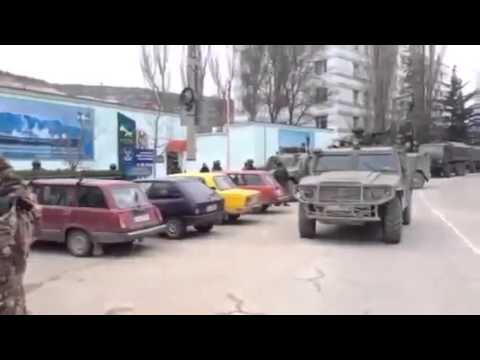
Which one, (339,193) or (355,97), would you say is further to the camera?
(355,97)

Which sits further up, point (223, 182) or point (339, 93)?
point (339, 93)

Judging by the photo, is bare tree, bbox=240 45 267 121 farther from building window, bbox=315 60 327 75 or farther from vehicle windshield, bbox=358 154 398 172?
vehicle windshield, bbox=358 154 398 172

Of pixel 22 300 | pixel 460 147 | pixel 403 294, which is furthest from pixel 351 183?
pixel 460 147

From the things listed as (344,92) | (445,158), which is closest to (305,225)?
(445,158)

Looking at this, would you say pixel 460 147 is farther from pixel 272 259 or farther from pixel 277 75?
pixel 272 259

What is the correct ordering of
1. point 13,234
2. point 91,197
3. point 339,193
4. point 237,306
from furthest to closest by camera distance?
1. point 339,193
2. point 91,197
3. point 237,306
4. point 13,234

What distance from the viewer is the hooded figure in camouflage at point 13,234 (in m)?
4.61

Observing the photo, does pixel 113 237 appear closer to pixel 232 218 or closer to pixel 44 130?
pixel 232 218

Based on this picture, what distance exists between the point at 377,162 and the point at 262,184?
574cm

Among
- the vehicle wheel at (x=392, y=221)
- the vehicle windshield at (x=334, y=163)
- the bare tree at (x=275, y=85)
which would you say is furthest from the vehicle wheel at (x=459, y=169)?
the vehicle wheel at (x=392, y=221)

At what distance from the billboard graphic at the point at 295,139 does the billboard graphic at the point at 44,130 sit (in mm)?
16227

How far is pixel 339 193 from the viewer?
11.8 meters
